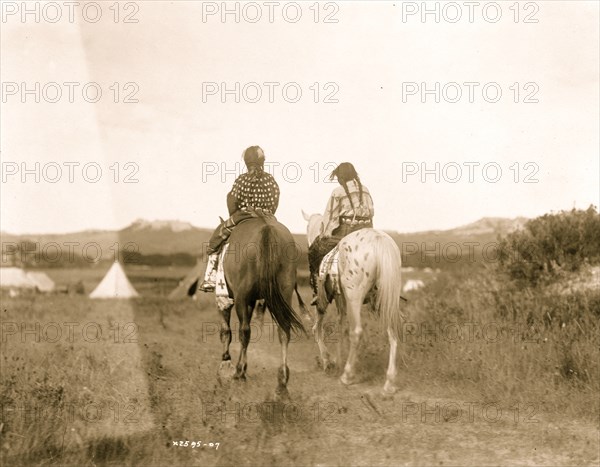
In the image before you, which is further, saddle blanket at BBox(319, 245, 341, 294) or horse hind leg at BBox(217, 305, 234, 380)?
saddle blanket at BBox(319, 245, 341, 294)

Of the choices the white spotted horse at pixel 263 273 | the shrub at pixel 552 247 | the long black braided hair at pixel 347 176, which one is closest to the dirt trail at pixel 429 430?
the white spotted horse at pixel 263 273

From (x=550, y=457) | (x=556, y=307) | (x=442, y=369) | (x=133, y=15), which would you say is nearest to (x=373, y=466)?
(x=550, y=457)

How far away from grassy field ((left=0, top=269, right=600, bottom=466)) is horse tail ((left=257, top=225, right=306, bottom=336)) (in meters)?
0.90

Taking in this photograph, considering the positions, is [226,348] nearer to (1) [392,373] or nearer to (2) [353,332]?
(2) [353,332]

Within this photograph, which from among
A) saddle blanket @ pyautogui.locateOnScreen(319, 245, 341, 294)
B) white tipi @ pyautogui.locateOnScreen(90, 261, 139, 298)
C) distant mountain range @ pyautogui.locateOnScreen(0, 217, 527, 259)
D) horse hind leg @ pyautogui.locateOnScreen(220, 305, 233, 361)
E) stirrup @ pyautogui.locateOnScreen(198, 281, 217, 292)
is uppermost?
distant mountain range @ pyautogui.locateOnScreen(0, 217, 527, 259)

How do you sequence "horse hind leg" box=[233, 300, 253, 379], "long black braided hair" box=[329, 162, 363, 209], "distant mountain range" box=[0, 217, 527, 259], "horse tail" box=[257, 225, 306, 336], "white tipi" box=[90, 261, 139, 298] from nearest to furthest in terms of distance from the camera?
1. "horse tail" box=[257, 225, 306, 336]
2. "horse hind leg" box=[233, 300, 253, 379]
3. "long black braided hair" box=[329, 162, 363, 209]
4. "distant mountain range" box=[0, 217, 527, 259]
5. "white tipi" box=[90, 261, 139, 298]

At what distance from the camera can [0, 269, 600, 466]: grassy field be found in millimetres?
5840

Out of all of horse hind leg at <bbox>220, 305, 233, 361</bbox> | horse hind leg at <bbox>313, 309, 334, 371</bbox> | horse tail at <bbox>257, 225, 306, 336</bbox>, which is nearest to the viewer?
horse tail at <bbox>257, 225, 306, 336</bbox>

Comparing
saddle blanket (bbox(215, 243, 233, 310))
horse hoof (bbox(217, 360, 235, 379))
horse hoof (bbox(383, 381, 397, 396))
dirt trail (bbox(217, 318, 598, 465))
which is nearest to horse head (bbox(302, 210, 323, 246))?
saddle blanket (bbox(215, 243, 233, 310))

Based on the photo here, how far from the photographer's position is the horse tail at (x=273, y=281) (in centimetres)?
819

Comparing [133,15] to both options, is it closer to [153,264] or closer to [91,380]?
[91,380]

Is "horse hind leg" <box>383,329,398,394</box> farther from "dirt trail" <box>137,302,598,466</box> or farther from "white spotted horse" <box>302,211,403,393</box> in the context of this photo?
"dirt trail" <box>137,302,598,466</box>

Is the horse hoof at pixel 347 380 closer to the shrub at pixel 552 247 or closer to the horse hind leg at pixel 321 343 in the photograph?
the horse hind leg at pixel 321 343

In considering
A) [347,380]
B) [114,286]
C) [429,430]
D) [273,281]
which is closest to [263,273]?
[273,281]
